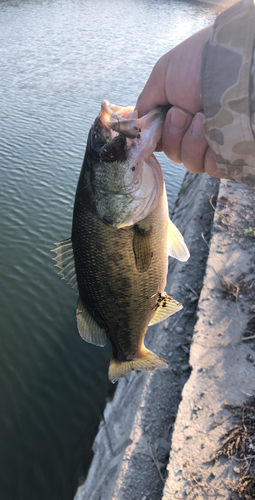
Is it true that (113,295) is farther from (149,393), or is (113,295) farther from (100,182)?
(149,393)

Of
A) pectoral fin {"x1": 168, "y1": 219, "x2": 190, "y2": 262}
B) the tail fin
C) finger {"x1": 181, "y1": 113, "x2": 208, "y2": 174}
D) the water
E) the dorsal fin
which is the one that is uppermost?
finger {"x1": 181, "y1": 113, "x2": 208, "y2": 174}

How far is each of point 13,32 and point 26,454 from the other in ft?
76.3

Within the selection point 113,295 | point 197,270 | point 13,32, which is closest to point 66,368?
point 197,270

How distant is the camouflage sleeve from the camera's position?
1.52 meters

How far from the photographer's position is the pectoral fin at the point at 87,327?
246 cm

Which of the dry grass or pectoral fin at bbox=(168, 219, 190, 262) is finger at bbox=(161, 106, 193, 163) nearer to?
pectoral fin at bbox=(168, 219, 190, 262)

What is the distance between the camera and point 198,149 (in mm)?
2033

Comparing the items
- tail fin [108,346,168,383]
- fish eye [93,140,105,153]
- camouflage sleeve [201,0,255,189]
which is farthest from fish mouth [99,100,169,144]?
tail fin [108,346,168,383]

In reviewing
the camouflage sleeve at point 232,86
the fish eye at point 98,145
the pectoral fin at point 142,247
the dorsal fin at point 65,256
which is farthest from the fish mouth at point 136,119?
the dorsal fin at point 65,256

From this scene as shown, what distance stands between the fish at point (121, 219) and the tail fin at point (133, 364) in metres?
0.39

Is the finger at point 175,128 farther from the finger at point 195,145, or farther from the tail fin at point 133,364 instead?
the tail fin at point 133,364

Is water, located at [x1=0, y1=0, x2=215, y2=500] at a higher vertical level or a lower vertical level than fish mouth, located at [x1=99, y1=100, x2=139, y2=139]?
lower

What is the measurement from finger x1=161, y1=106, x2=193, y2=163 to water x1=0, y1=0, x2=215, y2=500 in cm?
433

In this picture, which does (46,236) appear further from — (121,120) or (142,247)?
(121,120)
